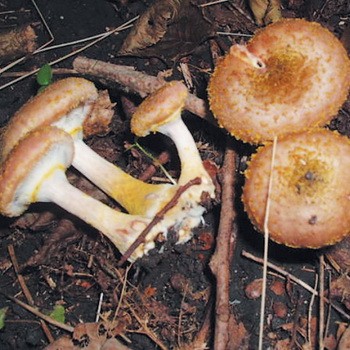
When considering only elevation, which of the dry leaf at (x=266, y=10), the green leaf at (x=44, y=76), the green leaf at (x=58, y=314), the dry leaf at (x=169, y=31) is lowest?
the green leaf at (x=58, y=314)

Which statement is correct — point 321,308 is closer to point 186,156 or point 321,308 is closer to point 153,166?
point 186,156

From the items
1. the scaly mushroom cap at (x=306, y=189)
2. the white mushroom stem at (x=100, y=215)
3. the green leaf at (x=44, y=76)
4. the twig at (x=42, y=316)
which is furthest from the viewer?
the green leaf at (x=44, y=76)

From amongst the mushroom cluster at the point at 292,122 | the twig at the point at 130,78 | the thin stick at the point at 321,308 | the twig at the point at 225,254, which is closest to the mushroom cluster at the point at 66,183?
the twig at the point at 225,254

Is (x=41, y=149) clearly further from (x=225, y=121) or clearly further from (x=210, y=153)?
(x=210, y=153)

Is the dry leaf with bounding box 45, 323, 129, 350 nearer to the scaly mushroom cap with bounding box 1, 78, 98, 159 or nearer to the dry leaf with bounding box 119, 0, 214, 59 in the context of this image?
the scaly mushroom cap with bounding box 1, 78, 98, 159

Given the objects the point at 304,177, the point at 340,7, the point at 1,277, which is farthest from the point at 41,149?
the point at 340,7

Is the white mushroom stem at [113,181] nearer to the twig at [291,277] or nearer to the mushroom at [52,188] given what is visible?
the mushroom at [52,188]
